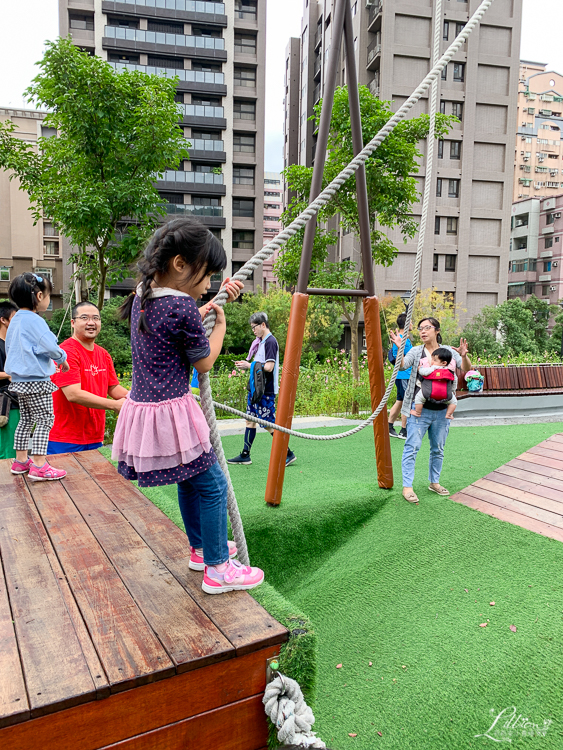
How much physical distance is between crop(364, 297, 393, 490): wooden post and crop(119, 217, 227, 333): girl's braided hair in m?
2.70

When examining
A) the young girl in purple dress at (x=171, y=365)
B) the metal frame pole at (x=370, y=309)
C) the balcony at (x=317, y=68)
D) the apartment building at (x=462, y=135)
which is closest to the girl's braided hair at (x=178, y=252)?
the young girl in purple dress at (x=171, y=365)

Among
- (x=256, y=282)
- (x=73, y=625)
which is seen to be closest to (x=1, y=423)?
(x=73, y=625)

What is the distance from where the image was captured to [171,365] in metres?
1.91

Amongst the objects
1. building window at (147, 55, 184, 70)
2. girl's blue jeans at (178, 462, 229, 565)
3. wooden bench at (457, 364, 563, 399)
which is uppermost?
building window at (147, 55, 184, 70)

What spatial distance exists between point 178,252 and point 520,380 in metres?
10.6

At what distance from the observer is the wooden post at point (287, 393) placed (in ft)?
13.9

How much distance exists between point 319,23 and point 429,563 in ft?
146

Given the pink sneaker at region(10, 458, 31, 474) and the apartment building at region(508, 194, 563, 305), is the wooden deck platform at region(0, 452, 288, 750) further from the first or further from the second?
the apartment building at region(508, 194, 563, 305)

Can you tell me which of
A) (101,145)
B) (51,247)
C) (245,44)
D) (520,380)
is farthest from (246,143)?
(101,145)

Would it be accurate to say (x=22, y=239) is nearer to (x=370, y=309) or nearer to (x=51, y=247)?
(x=51, y=247)

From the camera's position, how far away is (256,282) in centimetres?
3366

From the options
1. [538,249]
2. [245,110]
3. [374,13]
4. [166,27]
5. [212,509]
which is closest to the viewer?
[212,509]

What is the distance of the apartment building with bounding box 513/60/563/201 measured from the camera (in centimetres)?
5106

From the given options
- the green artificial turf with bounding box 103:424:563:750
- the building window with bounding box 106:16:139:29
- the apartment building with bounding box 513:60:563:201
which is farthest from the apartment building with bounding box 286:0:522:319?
the green artificial turf with bounding box 103:424:563:750
